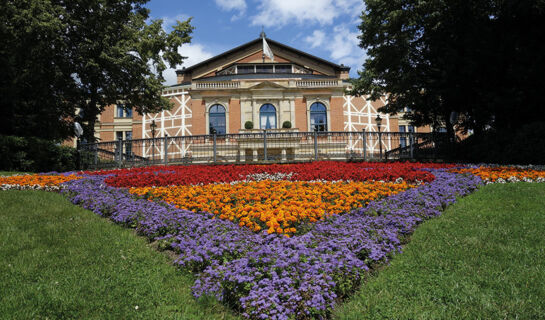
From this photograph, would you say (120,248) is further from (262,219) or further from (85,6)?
(85,6)

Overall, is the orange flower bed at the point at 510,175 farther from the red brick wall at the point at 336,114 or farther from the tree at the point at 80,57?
the red brick wall at the point at 336,114

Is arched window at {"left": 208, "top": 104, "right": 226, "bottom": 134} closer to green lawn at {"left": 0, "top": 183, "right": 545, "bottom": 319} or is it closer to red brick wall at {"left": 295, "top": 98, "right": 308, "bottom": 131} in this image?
red brick wall at {"left": 295, "top": 98, "right": 308, "bottom": 131}

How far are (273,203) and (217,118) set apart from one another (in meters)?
25.0

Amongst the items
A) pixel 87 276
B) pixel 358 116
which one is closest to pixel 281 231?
pixel 87 276

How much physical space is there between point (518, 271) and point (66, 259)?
482 centimetres

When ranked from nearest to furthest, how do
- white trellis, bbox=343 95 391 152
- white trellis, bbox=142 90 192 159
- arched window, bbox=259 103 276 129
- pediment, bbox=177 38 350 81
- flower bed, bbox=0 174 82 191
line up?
1. flower bed, bbox=0 174 82 191
2. arched window, bbox=259 103 276 129
3. white trellis, bbox=343 95 391 152
4. white trellis, bbox=142 90 192 159
5. pediment, bbox=177 38 350 81

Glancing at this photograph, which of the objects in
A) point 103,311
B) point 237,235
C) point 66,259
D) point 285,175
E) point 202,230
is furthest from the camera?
point 285,175

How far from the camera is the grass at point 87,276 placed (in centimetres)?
269

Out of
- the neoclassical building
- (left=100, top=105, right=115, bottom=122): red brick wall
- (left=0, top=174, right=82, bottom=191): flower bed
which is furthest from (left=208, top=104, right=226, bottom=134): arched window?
(left=0, top=174, right=82, bottom=191): flower bed

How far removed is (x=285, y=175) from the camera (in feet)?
33.9

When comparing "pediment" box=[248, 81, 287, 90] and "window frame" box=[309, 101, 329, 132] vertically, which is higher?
"pediment" box=[248, 81, 287, 90]

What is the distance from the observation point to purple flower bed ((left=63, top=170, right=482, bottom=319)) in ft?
8.80

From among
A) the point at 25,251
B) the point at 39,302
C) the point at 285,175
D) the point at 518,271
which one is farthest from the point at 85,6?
the point at 518,271

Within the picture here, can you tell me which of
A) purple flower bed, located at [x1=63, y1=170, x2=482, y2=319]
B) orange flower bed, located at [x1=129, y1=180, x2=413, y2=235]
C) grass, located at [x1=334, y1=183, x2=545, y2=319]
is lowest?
grass, located at [x1=334, y1=183, x2=545, y2=319]
